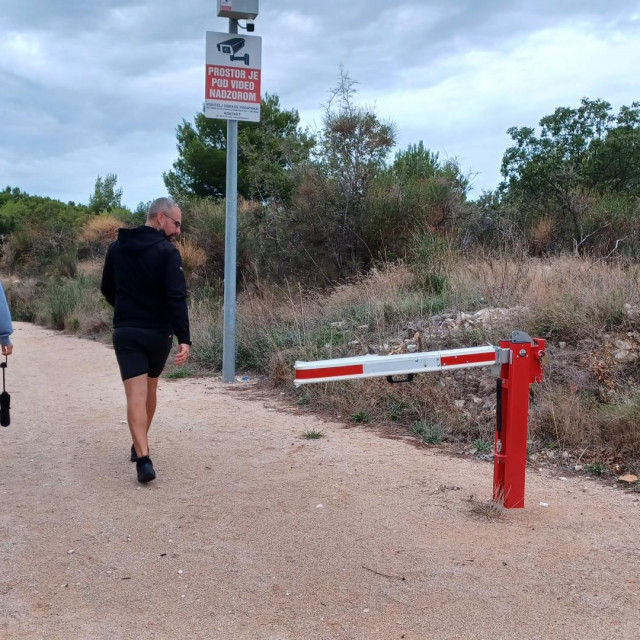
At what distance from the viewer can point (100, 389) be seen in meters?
8.89

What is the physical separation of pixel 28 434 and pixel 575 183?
11686 millimetres

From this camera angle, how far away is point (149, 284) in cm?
496

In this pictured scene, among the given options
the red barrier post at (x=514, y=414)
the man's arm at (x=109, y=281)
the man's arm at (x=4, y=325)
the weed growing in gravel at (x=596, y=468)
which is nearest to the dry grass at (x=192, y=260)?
the man's arm at (x=109, y=281)

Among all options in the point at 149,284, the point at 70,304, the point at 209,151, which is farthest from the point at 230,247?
the point at 209,151

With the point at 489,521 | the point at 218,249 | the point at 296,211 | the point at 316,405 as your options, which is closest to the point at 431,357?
the point at 489,521

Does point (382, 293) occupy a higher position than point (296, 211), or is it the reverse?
point (296, 211)

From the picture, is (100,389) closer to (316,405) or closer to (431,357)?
(316,405)

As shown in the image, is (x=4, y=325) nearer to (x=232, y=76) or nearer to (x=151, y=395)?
(x=151, y=395)

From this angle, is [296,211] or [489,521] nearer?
[489,521]

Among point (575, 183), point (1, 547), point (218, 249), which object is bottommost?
point (1, 547)

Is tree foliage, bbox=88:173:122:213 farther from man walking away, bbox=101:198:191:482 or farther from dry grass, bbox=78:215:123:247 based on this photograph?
man walking away, bbox=101:198:191:482

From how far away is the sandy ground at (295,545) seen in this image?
10.2 ft

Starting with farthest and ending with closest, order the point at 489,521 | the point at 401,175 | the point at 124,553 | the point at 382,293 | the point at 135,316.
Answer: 1. the point at 401,175
2. the point at 382,293
3. the point at 135,316
4. the point at 489,521
5. the point at 124,553

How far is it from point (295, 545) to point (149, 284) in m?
2.08
